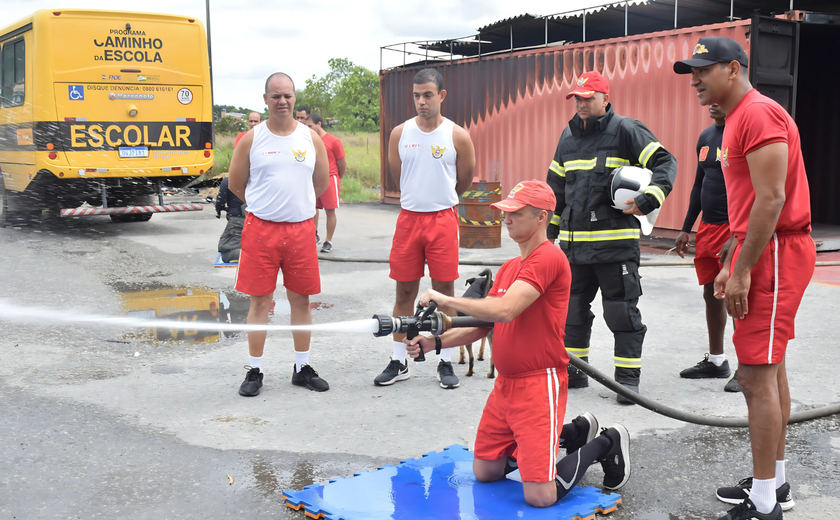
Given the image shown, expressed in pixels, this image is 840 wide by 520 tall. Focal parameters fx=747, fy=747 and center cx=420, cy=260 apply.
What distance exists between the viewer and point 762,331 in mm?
3289

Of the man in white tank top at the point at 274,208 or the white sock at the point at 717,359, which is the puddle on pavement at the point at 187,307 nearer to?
the man in white tank top at the point at 274,208

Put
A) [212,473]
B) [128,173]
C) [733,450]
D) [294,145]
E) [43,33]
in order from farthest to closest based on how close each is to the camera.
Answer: [128,173] → [43,33] → [294,145] → [733,450] → [212,473]

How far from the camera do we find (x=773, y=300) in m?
3.28

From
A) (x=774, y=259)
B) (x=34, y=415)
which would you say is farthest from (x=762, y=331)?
(x=34, y=415)

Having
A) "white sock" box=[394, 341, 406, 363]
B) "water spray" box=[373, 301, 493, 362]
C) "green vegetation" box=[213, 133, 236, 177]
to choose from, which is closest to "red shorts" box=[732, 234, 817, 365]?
"water spray" box=[373, 301, 493, 362]

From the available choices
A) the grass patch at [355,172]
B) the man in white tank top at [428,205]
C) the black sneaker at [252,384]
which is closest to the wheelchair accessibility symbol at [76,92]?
the grass patch at [355,172]

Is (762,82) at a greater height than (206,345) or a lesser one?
greater

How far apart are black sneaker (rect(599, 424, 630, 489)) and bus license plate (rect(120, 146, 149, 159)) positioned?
38.2 feet

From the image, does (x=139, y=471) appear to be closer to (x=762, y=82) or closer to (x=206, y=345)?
(x=206, y=345)

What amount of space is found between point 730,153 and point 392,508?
2237mm

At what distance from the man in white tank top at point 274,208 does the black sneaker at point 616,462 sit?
7.30 ft

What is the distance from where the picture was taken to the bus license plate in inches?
521

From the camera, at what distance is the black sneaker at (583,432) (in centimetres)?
386

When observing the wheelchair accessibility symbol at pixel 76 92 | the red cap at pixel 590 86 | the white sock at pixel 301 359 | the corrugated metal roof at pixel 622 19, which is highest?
the corrugated metal roof at pixel 622 19
